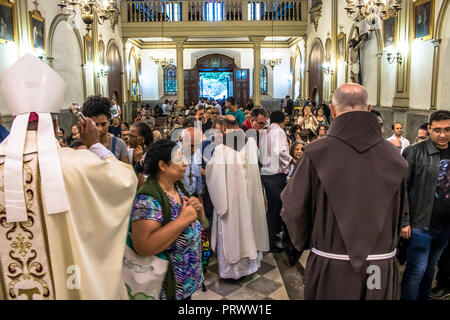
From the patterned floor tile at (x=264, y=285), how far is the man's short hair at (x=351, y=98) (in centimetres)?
237

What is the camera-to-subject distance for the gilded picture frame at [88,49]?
13291 mm

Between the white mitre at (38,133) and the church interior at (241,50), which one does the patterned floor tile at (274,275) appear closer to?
the white mitre at (38,133)

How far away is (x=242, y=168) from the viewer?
4258 millimetres

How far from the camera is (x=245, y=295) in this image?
391 centimetres

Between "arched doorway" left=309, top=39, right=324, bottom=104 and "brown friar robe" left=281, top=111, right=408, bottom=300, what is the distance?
1500 cm

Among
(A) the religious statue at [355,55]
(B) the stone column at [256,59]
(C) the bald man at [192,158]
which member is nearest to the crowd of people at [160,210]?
(C) the bald man at [192,158]

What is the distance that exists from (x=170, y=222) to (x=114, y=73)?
1592 centimetres

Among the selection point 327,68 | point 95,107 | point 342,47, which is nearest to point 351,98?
point 95,107

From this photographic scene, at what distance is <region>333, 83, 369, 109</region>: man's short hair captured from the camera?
7.17 feet

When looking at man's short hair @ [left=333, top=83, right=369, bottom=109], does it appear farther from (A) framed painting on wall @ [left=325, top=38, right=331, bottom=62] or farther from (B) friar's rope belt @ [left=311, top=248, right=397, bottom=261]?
(A) framed painting on wall @ [left=325, top=38, right=331, bottom=62]

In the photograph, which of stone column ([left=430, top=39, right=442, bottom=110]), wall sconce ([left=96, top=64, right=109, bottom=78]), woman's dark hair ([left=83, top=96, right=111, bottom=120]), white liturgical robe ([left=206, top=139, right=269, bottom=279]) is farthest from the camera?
wall sconce ([left=96, top=64, right=109, bottom=78])

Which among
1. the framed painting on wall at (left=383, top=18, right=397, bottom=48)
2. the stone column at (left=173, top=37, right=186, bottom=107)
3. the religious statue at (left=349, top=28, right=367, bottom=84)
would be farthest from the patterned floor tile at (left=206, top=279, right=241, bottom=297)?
the stone column at (left=173, top=37, right=186, bottom=107)

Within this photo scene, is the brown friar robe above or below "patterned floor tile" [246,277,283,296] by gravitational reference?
above

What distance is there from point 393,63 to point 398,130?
15.9ft
